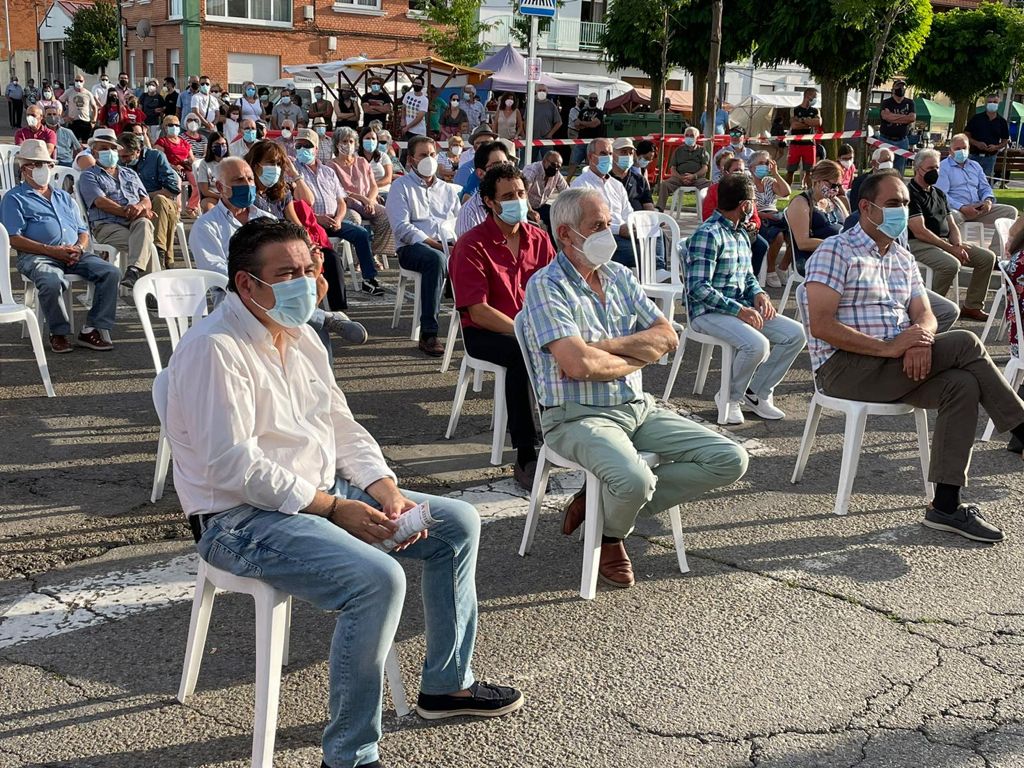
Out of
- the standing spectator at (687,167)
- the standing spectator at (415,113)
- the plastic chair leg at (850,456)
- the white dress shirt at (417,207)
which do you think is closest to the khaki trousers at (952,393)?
the plastic chair leg at (850,456)

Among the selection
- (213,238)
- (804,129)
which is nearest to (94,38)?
(804,129)

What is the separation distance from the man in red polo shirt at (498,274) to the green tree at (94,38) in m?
51.6

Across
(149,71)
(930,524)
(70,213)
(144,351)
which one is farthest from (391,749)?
(149,71)

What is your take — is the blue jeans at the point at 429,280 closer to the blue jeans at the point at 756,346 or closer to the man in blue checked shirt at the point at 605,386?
the blue jeans at the point at 756,346

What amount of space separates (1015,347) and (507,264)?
3266 mm

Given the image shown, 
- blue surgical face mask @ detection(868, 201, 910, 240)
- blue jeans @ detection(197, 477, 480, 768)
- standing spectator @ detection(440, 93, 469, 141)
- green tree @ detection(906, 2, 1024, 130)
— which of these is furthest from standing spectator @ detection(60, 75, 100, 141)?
green tree @ detection(906, 2, 1024, 130)

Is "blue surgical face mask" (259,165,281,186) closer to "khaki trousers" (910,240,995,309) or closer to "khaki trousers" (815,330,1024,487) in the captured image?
"khaki trousers" (815,330,1024,487)

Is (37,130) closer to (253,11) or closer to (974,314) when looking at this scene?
(974,314)

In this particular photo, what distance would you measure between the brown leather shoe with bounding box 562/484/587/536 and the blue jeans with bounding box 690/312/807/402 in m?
2.38

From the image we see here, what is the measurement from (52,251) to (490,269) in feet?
12.3

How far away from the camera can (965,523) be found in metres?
5.08

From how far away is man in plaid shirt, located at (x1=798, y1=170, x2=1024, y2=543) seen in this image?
5.12 metres

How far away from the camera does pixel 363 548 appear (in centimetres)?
309

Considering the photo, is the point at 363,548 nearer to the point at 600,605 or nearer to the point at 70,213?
the point at 600,605
